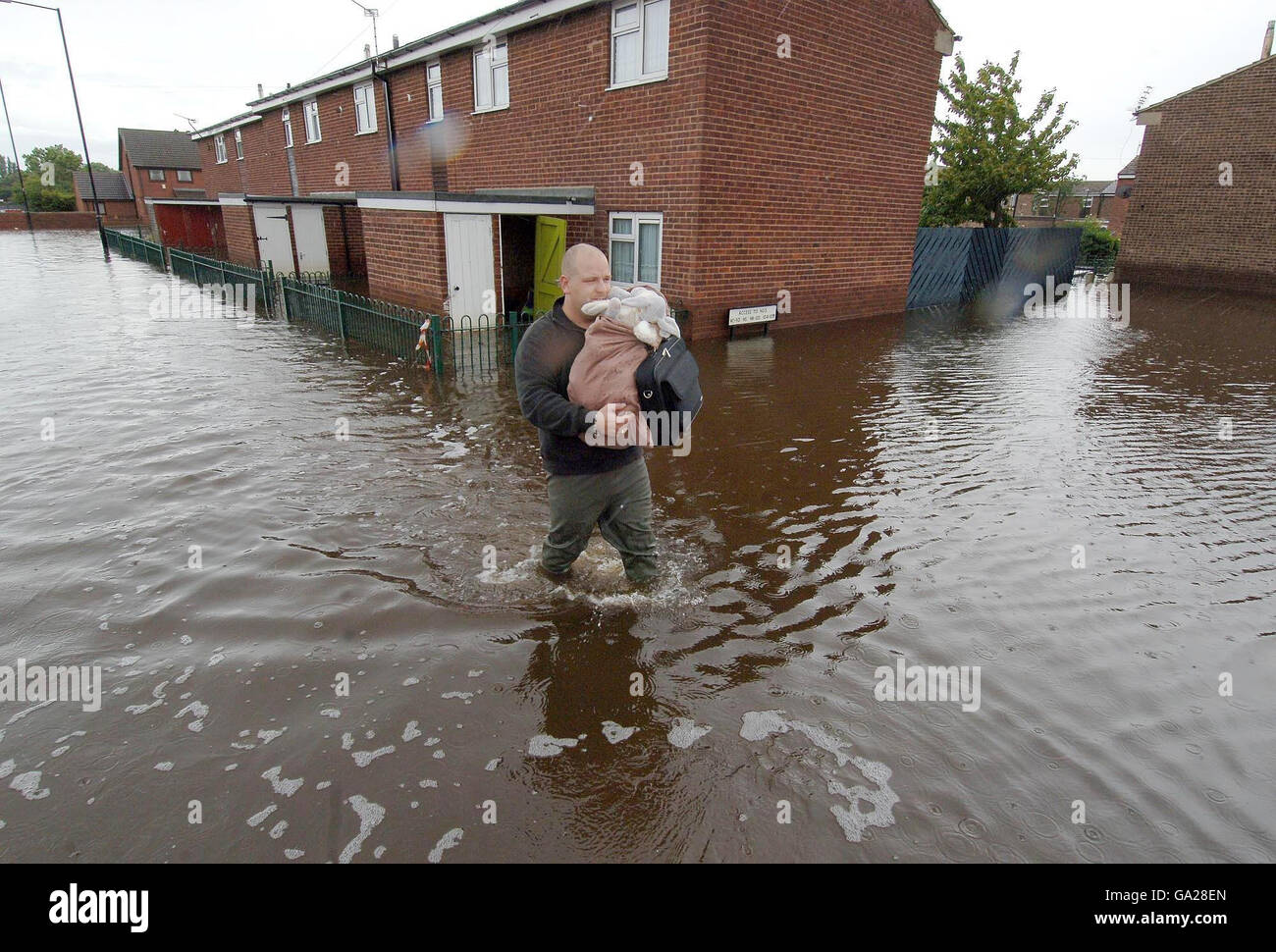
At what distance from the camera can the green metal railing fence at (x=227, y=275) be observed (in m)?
14.8

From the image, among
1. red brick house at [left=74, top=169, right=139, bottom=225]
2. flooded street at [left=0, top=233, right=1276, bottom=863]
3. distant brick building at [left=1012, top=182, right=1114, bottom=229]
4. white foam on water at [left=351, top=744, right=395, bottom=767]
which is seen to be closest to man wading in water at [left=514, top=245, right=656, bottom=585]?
flooded street at [left=0, top=233, right=1276, bottom=863]

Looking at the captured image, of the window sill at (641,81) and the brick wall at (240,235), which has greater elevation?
the window sill at (641,81)

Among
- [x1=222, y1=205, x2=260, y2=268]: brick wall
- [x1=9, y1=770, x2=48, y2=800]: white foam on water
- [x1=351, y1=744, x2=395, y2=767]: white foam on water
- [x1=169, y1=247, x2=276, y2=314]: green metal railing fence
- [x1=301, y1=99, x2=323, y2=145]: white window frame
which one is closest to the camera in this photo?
[x1=9, y1=770, x2=48, y2=800]: white foam on water

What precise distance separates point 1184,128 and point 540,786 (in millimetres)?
29503

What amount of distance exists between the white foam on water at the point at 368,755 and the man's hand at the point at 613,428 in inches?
69.7

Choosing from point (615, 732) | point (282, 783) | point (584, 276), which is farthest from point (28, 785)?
point (584, 276)

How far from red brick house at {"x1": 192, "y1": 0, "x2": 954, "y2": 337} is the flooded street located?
509 centimetres

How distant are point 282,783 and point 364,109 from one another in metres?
21.6

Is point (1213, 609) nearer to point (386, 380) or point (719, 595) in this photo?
point (719, 595)

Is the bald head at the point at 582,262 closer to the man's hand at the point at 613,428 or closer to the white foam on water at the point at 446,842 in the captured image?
the man's hand at the point at 613,428

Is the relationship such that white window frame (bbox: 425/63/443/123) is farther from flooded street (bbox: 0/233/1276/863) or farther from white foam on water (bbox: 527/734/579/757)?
white foam on water (bbox: 527/734/579/757)

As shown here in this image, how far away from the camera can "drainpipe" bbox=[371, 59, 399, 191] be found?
59.2 ft

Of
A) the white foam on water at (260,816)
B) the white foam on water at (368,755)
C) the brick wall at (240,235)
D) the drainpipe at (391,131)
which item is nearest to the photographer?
the white foam on water at (260,816)

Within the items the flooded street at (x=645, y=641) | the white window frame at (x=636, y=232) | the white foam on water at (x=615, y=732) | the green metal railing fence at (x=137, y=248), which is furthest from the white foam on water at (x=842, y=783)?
the green metal railing fence at (x=137, y=248)
